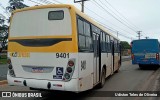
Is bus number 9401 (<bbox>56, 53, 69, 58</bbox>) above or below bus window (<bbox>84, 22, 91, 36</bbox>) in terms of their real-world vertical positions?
below

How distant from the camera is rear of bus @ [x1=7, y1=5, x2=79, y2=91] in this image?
811 centimetres

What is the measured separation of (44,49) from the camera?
841 cm

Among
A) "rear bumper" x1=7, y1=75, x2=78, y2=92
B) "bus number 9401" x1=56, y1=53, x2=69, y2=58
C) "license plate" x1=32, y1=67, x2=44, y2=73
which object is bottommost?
"rear bumper" x1=7, y1=75, x2=78, y2=92

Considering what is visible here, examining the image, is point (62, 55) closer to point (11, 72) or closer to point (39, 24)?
point (39, 24)

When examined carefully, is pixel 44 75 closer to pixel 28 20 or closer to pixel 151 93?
pixel 28 20

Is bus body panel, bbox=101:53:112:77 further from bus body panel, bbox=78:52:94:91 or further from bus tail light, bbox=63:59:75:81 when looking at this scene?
bus tail light, bbox=63:59:75:81

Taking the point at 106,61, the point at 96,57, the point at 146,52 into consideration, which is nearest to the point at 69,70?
the point at 96,57

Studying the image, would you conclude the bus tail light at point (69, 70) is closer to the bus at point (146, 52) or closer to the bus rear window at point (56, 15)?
the bus rear window at point (56, 15)

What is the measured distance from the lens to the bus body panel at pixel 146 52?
23.8 metres

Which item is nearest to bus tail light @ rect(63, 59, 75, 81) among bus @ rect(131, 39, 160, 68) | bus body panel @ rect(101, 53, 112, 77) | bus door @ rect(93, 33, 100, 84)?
bus door @ rect(93, 33, 100, 84)

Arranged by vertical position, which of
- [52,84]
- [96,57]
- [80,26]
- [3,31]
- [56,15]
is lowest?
[52,84]

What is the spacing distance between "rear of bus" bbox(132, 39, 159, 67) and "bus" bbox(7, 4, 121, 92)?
51.1 ft

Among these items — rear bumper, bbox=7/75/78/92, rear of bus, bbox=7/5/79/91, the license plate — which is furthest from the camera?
the license plate

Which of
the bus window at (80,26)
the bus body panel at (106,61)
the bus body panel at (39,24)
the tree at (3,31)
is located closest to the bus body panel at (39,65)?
the bus body panel at (39,24)
